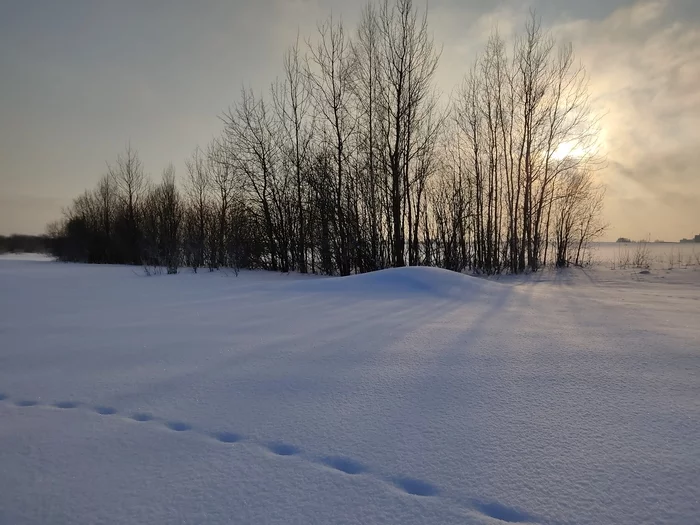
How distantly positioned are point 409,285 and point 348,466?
4.50m

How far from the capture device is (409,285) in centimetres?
567

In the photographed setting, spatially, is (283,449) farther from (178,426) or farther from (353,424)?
(178,426)

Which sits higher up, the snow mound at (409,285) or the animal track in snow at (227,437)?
the snow mound at (409,285)

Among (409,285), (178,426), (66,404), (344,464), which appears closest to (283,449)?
(344,464)

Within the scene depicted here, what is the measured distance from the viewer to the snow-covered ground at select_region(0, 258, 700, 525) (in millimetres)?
1103

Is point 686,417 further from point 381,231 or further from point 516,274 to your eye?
point 516,274

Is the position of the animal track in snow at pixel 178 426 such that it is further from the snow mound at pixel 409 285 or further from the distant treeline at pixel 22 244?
the distant treeline at pixel 22 244

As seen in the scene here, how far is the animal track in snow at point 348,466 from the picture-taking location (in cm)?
106

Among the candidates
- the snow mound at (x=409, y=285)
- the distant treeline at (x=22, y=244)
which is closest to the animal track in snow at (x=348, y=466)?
the snow mound at (x=409, y=285)

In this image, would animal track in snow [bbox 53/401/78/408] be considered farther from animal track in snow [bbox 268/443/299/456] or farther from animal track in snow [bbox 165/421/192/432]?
animal track in snow [bbox 268/443/299/456]

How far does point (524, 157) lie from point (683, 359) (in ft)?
37.1

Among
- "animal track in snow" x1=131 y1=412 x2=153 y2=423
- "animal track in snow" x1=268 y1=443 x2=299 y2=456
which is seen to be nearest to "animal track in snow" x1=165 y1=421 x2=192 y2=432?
"animal track in snow" x1=131 y1=412 x2=153 y2=423

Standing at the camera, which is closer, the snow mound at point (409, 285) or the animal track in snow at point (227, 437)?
the animal track in snow at point (227, 437)

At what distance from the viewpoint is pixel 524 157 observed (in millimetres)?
12188
